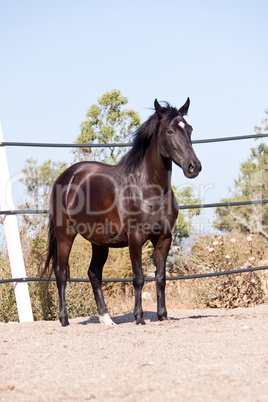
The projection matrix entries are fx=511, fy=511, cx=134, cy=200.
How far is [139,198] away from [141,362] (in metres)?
1.60

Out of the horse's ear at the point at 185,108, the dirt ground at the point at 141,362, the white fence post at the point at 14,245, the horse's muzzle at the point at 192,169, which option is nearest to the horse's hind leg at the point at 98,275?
the dirt ground at the point at 141,362

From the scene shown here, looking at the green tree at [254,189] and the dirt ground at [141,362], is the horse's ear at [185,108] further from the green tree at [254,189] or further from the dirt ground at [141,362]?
the green tree at [254,189]

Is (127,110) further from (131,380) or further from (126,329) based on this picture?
(131,380)

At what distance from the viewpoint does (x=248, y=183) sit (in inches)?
717

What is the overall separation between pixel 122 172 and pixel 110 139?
12.7 m

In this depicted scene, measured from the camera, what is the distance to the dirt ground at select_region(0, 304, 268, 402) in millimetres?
2127

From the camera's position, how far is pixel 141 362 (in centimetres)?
265

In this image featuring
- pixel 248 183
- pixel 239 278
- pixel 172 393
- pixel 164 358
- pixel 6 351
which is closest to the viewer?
pixel 172 393

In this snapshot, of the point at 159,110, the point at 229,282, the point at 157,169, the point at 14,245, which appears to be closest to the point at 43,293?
the point at 14,245

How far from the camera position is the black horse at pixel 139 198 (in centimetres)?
391

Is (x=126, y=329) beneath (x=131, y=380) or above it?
beneath

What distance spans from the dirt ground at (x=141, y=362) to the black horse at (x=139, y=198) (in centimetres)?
52

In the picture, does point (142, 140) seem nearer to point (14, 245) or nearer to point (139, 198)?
point (139, 198)

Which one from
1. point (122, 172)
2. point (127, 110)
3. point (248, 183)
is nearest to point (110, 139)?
point (127, 110)
